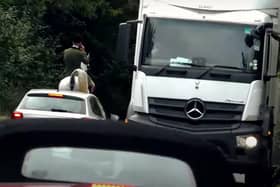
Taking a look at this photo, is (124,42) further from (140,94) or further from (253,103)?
(253,103)

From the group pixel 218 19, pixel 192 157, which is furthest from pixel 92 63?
pixel 192 157

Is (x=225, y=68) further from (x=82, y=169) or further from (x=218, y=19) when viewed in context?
(x=82, y=169)

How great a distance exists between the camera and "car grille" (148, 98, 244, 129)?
45.8 feet

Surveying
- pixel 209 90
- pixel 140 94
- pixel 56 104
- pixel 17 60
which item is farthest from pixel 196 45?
pixel 17 60

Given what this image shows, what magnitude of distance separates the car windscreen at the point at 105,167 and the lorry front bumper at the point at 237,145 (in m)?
8.03

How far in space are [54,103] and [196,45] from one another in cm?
294

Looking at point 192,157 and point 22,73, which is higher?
point 192,157

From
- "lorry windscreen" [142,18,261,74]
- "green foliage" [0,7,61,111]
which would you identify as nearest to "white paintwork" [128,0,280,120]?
"lorry windscreen" [142,18,261,74]

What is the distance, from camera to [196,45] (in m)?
14.1

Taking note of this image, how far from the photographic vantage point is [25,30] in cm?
2819

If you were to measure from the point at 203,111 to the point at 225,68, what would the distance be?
2.56 feet

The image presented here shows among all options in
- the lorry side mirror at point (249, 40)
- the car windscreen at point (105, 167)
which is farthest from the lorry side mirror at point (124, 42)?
the car windscreen at point (105, 167)

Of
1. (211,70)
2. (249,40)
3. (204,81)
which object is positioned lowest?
(204,81)

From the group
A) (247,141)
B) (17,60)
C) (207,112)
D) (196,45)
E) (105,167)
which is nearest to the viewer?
(105,167)
